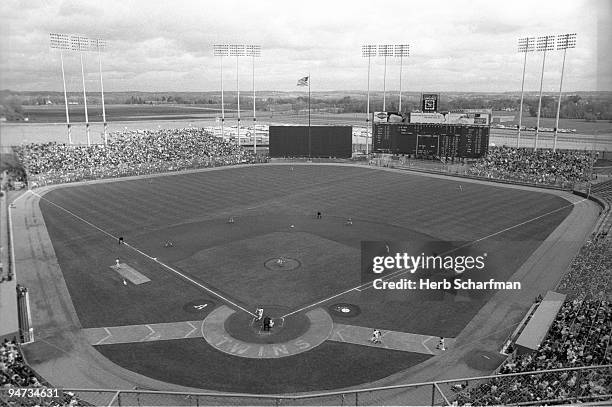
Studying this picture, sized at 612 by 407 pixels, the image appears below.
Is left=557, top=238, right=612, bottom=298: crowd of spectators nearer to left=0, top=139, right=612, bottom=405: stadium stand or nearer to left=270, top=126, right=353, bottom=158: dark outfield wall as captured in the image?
left=0, top=139, right=612, bottom=405: stadium stand

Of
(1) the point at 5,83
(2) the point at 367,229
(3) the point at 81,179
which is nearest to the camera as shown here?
(1) the point at 5,83

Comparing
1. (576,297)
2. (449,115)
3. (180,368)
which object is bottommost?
(180,368)

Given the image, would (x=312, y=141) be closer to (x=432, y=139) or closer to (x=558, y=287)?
(x=432, y=139)

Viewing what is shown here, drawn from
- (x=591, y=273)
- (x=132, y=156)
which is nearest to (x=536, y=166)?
(x=591, y=273)

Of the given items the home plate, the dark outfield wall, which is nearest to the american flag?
the dark outfield wall

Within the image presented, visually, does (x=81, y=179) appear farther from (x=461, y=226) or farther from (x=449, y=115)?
(x=449, y=115)

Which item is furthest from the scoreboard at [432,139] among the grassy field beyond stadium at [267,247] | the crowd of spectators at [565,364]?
Answer: the crowd of spectators at [565,364]

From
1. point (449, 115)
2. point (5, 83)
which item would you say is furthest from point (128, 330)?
point (449, 115)
